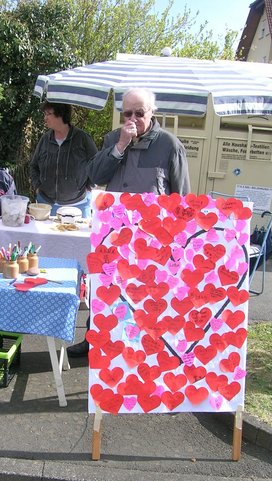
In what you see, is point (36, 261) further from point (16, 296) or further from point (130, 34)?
point (130, 34)

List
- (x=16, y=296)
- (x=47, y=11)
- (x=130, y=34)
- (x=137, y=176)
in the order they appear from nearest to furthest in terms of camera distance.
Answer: (x=16, y=296), (x=137, y=176), (x=47, y=11), (x=130, y=34)

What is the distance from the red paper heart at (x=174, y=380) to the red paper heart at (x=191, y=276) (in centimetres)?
50

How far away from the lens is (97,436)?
2467mm

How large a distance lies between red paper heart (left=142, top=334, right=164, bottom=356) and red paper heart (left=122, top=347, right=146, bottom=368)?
0.11 feet

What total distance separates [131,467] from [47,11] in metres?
7.93

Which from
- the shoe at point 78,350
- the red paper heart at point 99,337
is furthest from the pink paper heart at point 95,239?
the shoe at point 78,350

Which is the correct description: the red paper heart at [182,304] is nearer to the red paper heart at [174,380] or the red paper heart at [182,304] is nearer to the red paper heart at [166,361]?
the red paper heart at [166,361]

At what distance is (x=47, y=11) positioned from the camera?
8.31 meters

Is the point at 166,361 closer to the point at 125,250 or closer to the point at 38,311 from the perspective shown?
the point at 125,250

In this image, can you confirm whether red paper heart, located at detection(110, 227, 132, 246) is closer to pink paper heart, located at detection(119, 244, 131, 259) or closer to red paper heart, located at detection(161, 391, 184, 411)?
pink paper heart, located at detection(119, 244, 131, 259)

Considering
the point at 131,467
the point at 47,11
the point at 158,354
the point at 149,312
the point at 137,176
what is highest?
the point at 47,11

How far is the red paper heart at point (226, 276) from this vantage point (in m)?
2.52

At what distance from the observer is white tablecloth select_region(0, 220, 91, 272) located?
3.55m

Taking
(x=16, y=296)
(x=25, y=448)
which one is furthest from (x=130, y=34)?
(x=25, y=448)
